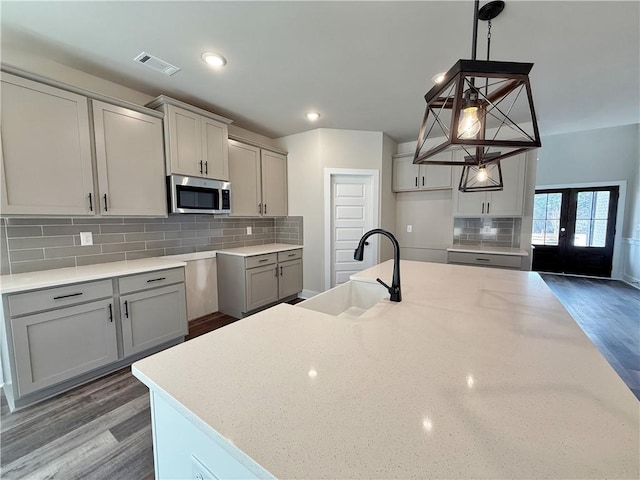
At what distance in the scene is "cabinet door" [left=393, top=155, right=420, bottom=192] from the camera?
4.12 m

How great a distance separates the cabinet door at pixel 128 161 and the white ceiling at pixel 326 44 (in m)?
0.42

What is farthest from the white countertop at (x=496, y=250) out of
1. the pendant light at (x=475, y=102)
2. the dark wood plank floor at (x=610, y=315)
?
the pendant light at (x=475, y=102)

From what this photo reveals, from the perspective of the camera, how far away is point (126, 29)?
5.82 feet

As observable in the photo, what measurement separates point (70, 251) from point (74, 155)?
0.83m

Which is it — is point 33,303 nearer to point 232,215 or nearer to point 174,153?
point 174,153

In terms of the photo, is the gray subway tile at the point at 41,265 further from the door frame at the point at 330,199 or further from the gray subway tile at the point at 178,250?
the door frame at the point at 330,199

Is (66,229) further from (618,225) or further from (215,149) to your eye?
(618,225)

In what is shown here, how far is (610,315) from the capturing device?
354cm

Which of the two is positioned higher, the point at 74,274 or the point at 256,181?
the point at 256,181

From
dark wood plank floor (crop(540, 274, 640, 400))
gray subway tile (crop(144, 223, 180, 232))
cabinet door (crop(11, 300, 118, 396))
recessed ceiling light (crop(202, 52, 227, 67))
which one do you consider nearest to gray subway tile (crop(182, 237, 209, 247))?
gray subway tile (crop(144, 223, 180, 232))

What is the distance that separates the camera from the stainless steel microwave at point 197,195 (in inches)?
103

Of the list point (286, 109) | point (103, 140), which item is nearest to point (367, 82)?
point (286, 109)

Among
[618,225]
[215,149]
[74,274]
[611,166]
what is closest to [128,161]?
[215,149]

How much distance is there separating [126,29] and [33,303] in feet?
6.39
